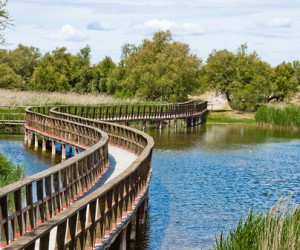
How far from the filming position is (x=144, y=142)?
24062 mm

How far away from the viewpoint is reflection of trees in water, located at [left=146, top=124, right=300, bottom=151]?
44.7m

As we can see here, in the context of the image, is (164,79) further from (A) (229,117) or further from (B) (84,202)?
(B) (84,202)

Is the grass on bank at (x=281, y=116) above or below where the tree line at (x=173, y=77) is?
below

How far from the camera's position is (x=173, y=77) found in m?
72.8

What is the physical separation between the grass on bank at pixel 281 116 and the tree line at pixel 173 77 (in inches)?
469

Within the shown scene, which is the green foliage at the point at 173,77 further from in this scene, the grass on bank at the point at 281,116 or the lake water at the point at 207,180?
the lake water at the point at 207,180

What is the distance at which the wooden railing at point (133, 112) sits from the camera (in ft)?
171

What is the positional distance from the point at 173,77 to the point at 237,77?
30.2ft

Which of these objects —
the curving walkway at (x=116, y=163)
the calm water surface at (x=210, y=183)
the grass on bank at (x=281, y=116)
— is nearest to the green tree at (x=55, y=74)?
the grass on bank at (x=281, y=116)

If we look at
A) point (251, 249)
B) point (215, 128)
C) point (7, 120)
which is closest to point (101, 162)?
point (251, 249)

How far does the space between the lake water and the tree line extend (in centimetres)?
2148

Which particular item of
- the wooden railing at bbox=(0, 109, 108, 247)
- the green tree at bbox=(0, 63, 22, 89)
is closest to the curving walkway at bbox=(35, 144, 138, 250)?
the wooden railing at bbox=(0, 109, 108, 247)

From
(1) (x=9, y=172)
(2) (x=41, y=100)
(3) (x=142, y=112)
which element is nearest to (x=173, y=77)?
(3) (x=142, y=112)

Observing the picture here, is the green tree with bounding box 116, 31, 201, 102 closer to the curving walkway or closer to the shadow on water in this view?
the curving walkway
